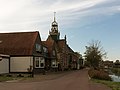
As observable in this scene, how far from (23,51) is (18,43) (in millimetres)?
2714

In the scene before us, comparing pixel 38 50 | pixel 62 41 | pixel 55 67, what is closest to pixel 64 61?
pixel 62 41

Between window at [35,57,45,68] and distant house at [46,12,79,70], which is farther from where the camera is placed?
distant house at [46,12,79,70]

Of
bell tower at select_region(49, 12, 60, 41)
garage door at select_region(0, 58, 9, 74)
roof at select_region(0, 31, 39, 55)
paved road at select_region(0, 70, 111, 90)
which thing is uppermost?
bell tower at select_region(49, 12, 60, 41)

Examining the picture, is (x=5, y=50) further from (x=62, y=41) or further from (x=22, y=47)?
(x=62, y=41)

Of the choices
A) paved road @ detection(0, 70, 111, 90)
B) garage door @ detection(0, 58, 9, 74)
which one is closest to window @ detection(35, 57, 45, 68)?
garage door @ detection(0, 58, 9, 74)

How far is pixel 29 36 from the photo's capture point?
51.3 metres

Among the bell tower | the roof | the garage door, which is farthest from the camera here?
the bell tower

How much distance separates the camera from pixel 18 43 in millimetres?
50062

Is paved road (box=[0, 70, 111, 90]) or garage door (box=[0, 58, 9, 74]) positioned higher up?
garage door (box=[0, 58, 9, 74])

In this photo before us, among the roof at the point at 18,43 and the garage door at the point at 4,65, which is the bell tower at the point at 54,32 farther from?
the garage door at the point at 4,65

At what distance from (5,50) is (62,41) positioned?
33631mm

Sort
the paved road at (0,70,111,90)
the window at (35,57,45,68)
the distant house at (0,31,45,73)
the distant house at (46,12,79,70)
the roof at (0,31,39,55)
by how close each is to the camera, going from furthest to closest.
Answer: the distant house at (46,12,79,70), the window at (35,57,45,68), the roof at (0,31,39,55), the distant house at (0,31,45,73), the paved road at (0,70,111,90)

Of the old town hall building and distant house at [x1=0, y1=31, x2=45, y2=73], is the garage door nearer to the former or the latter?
the old town hall building

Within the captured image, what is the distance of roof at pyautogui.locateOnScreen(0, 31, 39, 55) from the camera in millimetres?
48375
